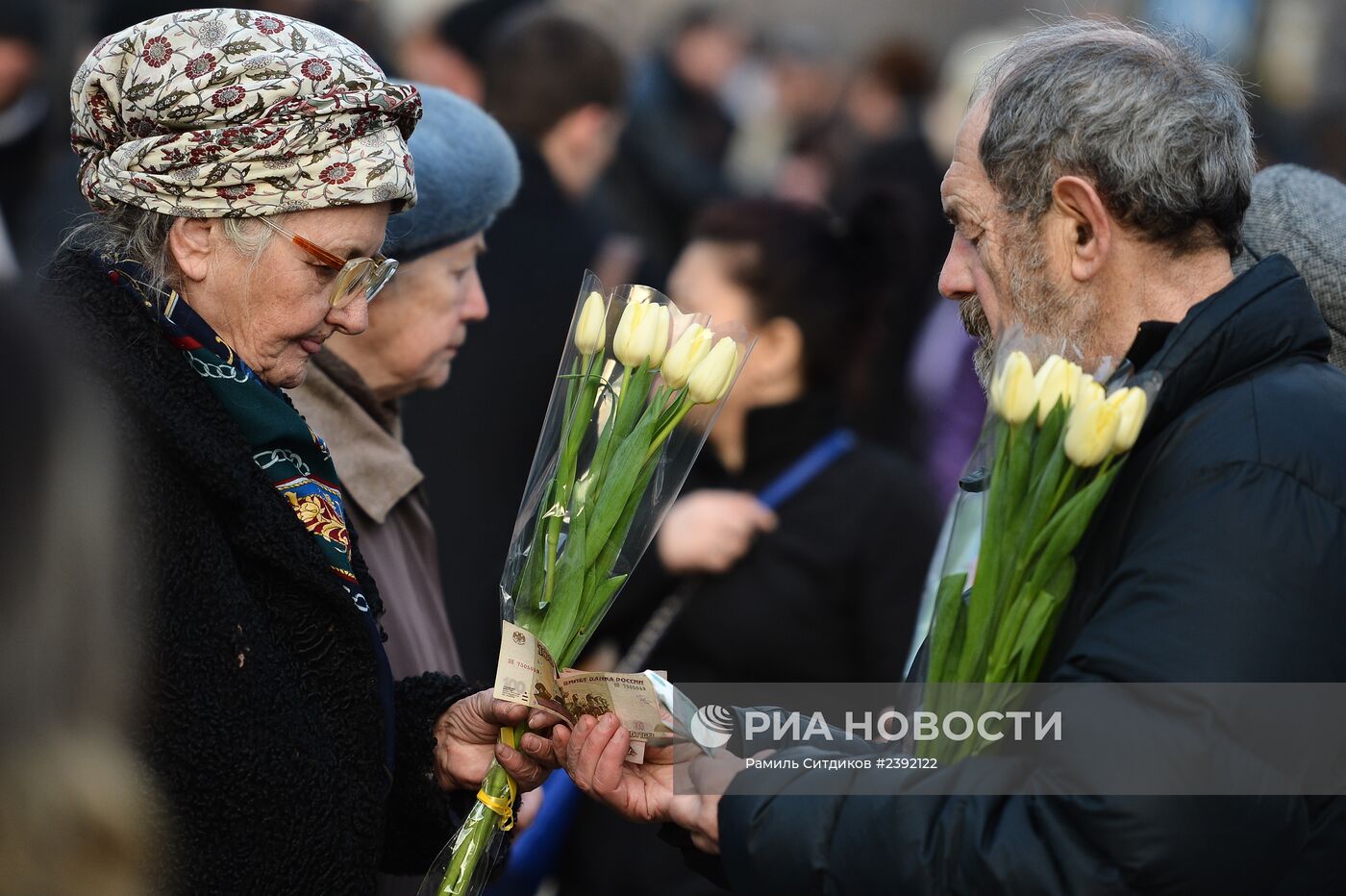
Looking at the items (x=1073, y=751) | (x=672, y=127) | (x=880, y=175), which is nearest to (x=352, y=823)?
(x=1073, y=751)

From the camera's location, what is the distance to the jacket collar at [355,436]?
2.99m

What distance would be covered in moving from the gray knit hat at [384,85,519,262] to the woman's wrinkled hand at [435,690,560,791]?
3.32 feet

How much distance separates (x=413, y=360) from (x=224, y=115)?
1112mm

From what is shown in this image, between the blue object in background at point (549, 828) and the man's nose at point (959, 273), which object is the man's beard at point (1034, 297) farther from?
the blue object in background at point (549, 828)

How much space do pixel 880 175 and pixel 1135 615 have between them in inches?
281

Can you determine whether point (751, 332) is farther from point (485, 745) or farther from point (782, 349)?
point (485, 745)

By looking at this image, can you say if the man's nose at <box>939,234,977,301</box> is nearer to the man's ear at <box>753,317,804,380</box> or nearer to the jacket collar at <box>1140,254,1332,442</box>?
the jacket collar at <box>1140,254,1332,442</box>

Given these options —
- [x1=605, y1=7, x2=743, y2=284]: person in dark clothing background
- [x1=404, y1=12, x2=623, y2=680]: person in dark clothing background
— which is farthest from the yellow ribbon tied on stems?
[x1=605, y1=7, x2=743, y2=284]: person in dark clothing background

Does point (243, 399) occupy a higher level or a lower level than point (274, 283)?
lower

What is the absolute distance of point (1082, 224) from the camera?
7.50 ft

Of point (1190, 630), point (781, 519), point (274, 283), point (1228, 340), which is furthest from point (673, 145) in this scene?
point (1190, 630)

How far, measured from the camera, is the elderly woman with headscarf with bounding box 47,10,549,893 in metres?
2.11

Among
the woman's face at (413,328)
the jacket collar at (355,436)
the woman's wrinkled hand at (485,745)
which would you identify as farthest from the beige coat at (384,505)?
the woman's wrinkled hand at (485,745)

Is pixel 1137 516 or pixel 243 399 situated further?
pixel 243 399
